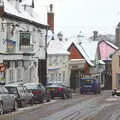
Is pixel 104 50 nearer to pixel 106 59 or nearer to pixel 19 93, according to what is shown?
pixel 106 59

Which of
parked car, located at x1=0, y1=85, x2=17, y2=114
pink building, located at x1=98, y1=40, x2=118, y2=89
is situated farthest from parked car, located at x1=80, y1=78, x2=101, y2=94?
pink building, located at x1=98, y1=40, x2=118, y2=89

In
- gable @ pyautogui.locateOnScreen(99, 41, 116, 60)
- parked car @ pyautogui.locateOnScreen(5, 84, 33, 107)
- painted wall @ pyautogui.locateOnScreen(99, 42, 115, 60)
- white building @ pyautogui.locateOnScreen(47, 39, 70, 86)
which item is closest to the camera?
parked car @ pyautogui.locateOnScreen(5, 84, 33, 107)

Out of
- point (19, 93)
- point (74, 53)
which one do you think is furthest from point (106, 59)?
point (19, 93)

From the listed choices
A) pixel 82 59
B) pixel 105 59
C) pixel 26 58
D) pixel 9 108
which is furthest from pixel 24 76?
pixel 105 59

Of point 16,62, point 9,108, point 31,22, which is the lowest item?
point 9,108

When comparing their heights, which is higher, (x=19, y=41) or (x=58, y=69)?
(x=19, y=41)

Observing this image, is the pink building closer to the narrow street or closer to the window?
the window

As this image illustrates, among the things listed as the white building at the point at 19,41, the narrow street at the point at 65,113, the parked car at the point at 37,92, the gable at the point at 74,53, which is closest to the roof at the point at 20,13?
the white building at the point at 19,41

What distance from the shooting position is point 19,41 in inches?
1977

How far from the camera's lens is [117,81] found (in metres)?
89.4

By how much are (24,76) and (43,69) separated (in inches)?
380

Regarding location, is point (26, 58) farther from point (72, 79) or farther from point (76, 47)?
point (76, 47)

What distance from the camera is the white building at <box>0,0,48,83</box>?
153ft

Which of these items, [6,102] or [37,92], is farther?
[37,92]
